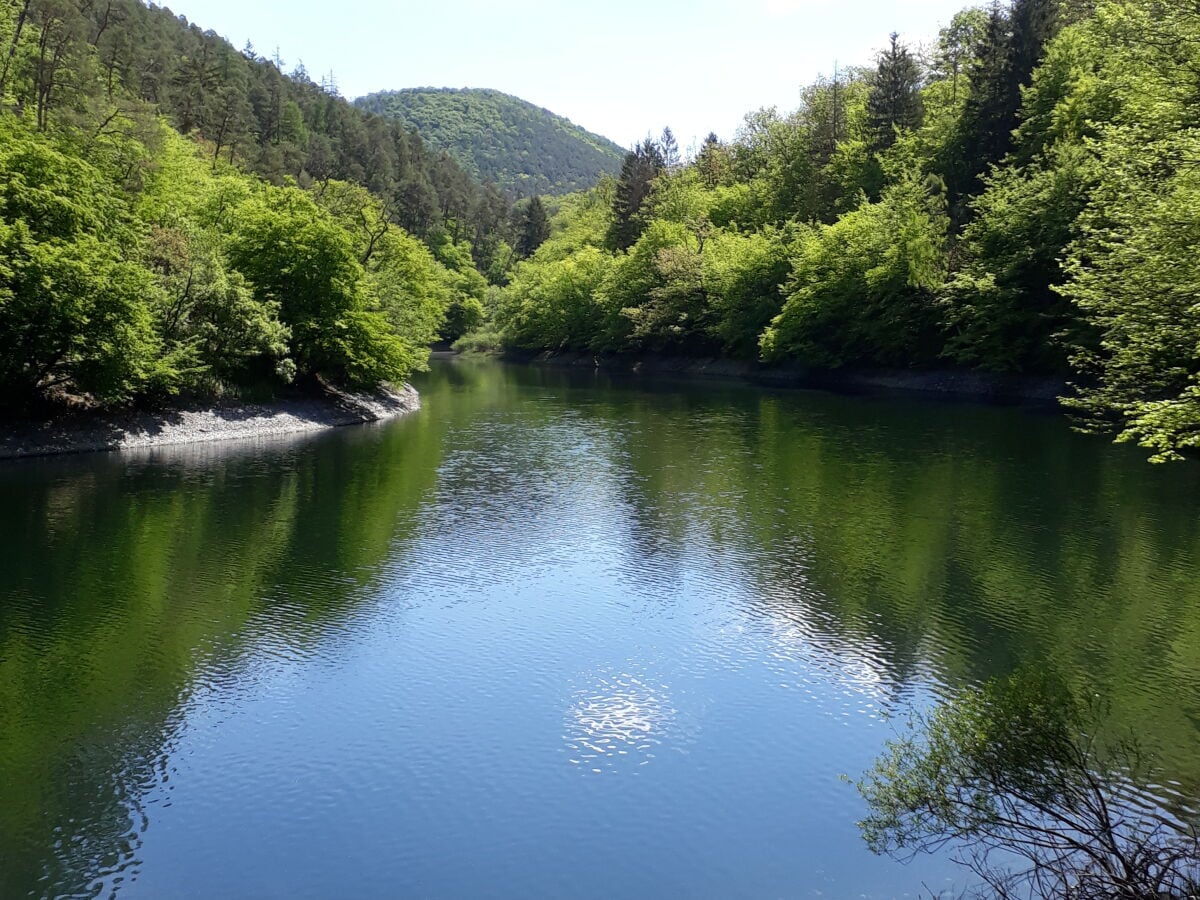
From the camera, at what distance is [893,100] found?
3123 inches

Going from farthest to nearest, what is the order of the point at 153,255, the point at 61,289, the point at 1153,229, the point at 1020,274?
the point at 1020,274, the point at 153,255, the point at 61,289, the point at 1153,229

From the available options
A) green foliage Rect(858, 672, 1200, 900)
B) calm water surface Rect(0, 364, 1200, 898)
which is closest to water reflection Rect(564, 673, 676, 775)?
calm water surface Rect(0, 364, 1200, 898)

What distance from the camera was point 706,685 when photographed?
15211mm

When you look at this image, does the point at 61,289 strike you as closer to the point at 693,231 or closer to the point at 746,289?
the point at 746,289

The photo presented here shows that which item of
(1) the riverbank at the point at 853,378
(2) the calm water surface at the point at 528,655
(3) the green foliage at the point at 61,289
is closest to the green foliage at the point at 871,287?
(1) the riverbank at the point at 853,378

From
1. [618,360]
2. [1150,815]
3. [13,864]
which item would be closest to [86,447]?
[13,864]

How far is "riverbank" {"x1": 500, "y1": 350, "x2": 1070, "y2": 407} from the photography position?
180 feet

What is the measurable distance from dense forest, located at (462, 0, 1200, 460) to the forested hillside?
26.9m

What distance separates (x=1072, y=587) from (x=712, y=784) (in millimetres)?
11550

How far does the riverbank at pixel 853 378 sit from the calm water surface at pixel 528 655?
22.7 meters

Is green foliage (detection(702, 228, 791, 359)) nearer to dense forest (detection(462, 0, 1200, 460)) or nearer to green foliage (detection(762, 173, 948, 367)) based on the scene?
dense forest (detection(462, 0, 1200, 460))

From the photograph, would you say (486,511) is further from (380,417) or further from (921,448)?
(380,417)

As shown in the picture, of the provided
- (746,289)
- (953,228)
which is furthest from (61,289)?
(953,228)

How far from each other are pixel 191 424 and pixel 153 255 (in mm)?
7610
